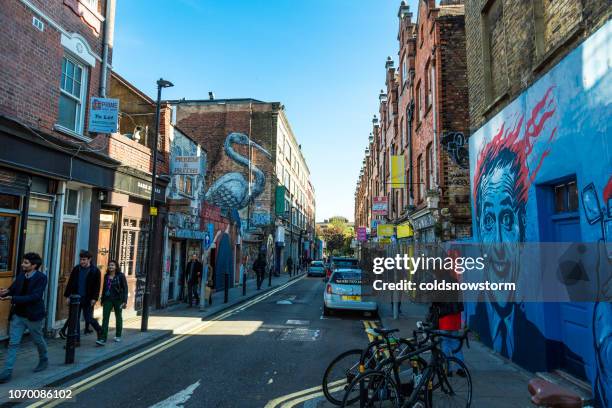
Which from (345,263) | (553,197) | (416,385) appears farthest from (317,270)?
(416,385)

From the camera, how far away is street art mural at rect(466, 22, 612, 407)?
508 centimetres

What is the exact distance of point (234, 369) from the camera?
6980mm

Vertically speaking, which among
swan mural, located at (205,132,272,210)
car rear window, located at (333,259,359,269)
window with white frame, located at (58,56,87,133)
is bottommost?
car rear window, located at (333,259,359,269)

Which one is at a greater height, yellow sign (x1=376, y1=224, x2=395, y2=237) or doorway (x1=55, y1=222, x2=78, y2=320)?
yellow sign (x1=376, y1=224, x2=395, y2=237)

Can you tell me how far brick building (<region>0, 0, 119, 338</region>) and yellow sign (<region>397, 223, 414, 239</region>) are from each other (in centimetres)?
1335

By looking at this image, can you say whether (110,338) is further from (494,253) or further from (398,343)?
(494,253)

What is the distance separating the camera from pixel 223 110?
115 ft

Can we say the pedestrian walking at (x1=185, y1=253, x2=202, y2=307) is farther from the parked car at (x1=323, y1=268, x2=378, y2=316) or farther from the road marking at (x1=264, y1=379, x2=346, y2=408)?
the road marking at (x1=264, y1=379, x2=346, y2=408)

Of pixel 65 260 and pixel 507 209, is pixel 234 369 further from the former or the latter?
pixel 507 209

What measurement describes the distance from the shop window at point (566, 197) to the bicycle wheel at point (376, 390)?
3.78 metres

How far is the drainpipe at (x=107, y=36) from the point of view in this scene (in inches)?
432

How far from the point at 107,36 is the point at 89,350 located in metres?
8.12

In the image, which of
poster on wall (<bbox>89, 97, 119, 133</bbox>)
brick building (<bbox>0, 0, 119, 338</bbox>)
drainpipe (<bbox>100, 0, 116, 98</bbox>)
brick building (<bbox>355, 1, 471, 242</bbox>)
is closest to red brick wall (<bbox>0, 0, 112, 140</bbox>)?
brick building (<bbox>0, 0, 119, 338</bbox>)

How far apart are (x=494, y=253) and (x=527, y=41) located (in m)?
4.09
